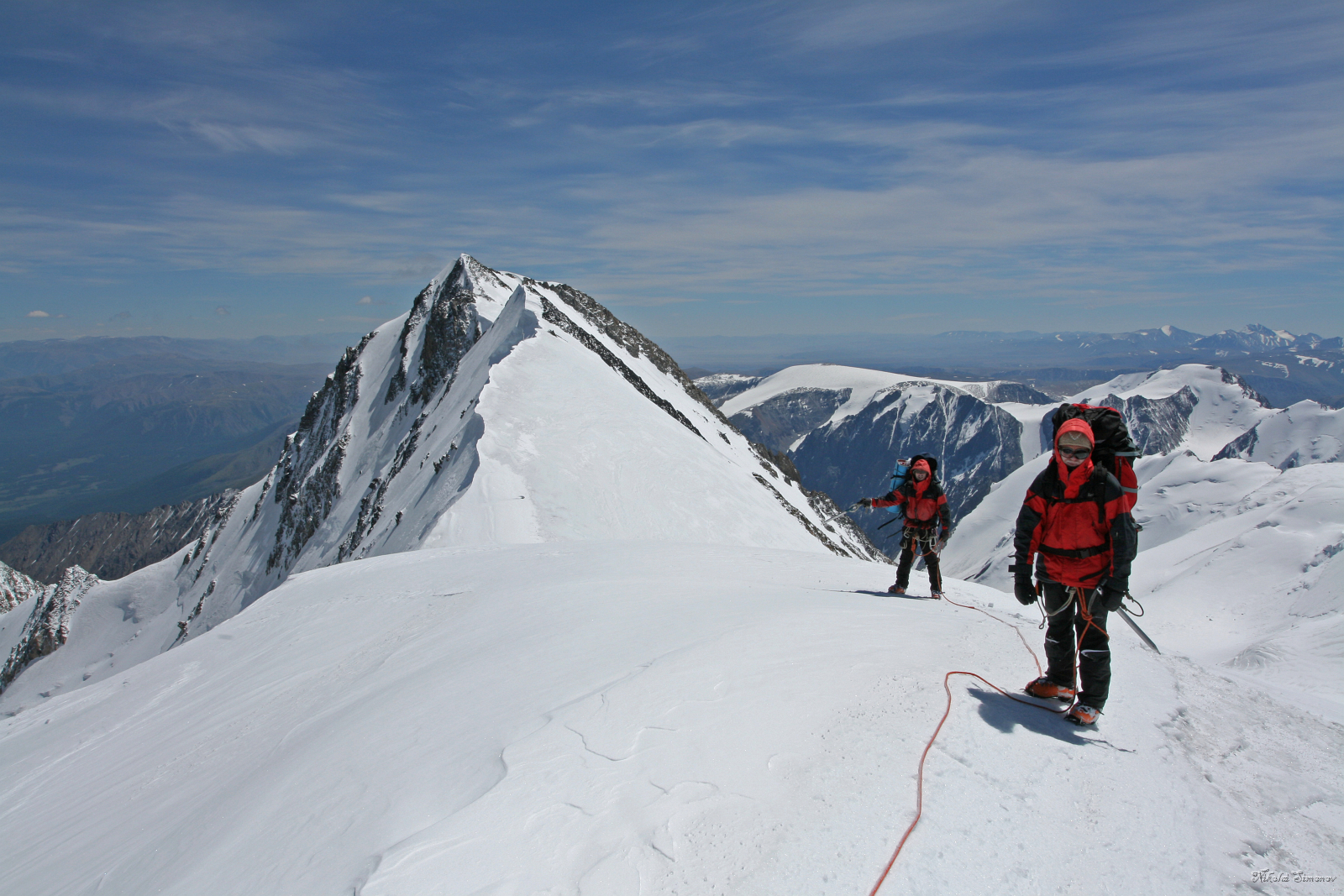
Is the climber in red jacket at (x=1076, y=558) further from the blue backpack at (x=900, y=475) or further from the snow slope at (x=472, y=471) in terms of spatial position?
the snow slope at (x=472, y=471)

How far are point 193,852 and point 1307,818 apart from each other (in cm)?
846

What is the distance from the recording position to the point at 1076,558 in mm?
6250

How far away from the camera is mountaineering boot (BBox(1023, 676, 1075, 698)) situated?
623cm

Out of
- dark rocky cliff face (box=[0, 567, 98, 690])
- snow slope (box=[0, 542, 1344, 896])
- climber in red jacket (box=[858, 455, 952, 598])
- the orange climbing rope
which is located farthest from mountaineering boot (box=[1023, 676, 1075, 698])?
dark rocky cliff face (box=[0, 567, 98, 690])

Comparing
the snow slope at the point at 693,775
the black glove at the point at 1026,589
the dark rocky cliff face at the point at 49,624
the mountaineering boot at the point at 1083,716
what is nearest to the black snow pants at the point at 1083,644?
the mountaineering boot at the point at 1083,716

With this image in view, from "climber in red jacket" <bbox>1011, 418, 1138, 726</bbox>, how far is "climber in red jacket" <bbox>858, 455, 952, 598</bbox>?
15.3 ft

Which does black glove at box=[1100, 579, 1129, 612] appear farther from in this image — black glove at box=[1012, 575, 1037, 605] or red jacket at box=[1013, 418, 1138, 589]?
black glove at box=[1012, 575, 1037, 605]

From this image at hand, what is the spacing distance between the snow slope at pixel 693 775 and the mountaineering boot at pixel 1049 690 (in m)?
0.33

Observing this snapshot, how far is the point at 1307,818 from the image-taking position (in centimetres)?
439

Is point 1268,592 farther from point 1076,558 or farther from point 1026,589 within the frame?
point 1026,589

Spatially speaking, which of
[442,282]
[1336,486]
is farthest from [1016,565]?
[442,282]

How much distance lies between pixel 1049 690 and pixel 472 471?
19.7 metres

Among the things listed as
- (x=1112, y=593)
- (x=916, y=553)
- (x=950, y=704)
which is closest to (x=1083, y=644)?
(x=1112, y=593)

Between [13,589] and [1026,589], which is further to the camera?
[13,589]
